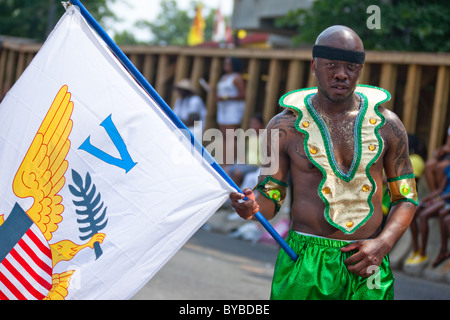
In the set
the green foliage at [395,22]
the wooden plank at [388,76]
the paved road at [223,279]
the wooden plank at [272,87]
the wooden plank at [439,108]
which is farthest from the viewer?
the wooden plank at [272,87]

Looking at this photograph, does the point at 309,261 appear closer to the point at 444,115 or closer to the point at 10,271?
the point at 10,271

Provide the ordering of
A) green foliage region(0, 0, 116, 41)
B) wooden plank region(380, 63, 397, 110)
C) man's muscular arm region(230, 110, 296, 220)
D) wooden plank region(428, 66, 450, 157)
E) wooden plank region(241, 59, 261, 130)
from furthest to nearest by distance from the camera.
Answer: green foliage region(0, 0, 116, 41)
wooden plank region(241, 59, 261, 130)
wooden plank region(380, 63, 397, 110)
wooden plank region(428, 66, 450, 157)
man's muscular arm region(230, 110, 296, 220)

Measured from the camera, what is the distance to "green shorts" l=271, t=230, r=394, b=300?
141 inches

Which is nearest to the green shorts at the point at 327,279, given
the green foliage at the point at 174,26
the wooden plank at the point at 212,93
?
the wooden plank at the point at 212,93

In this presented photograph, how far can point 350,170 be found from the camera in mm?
3656

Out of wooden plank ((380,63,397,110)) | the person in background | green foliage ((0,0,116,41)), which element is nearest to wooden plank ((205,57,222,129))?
the person in background

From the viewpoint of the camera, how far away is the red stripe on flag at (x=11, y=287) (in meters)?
3.54

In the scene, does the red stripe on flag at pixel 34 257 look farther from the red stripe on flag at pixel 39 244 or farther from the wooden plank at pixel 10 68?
the wooden plank at pixel 10 68

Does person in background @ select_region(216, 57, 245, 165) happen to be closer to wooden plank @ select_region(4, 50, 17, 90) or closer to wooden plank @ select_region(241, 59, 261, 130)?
wooden plank @ select_region(241, 59, 261, 130)

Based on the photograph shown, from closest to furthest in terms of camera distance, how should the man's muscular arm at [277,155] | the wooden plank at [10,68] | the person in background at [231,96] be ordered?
the man's muscular arm at [277,155] < the person in background at [231,96] < the wooden plank at [10,68]

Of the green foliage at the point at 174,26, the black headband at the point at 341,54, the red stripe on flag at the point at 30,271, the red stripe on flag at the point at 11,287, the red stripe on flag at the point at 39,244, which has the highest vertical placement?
the black headband at the point at 341,54

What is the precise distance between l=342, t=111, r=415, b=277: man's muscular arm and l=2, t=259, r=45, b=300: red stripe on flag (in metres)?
1.46
